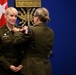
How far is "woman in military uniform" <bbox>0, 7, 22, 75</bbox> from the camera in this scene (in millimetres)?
2396

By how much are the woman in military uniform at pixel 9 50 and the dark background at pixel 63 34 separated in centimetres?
128

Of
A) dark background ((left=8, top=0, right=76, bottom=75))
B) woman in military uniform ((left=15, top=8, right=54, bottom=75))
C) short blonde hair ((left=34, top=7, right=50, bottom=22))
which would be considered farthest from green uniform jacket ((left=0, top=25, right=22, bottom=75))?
dark background ((left=8, top=0, right=76, bottom=75))

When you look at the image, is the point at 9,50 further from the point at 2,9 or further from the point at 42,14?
the point at 2,9

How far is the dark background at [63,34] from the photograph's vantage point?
146 inches

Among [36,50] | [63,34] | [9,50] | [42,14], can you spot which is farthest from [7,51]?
[63,34]

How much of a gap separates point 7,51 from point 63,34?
1.59 meters

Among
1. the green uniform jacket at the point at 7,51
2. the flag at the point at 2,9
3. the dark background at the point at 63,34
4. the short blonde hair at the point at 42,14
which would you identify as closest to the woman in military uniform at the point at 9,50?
the green uniform jacket at the point at 7,51

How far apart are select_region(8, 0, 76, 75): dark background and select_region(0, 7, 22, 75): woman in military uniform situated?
128 centimetres

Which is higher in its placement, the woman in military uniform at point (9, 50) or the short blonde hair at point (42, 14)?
the short blonde hair at point (42, 14)

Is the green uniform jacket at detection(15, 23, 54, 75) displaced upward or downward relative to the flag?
downward

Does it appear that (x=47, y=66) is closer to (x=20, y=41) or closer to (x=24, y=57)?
(x=24, y=57)

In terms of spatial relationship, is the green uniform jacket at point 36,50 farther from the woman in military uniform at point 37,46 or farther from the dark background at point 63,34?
the dark background at point 63,34

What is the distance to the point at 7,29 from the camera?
8.07 ft

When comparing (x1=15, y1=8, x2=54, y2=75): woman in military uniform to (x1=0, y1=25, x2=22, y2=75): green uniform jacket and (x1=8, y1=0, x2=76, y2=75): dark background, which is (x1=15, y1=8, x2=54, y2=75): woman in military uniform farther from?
(x1=8, y1=0, x2=76, y2=75): dark background
